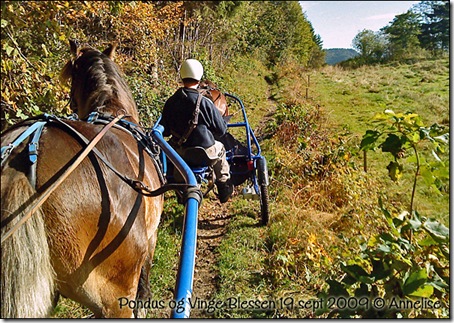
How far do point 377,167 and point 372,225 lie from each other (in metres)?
3.68

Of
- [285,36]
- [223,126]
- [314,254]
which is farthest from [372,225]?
[285,36]

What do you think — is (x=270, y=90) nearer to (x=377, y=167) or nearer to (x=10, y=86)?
(x=377, y=167)

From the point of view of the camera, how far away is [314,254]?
405cm

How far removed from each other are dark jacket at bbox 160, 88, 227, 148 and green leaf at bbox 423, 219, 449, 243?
2.30 meters

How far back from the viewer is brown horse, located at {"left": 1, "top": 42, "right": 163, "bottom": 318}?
1611mm

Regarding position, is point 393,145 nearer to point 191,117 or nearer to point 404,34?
point 191,117

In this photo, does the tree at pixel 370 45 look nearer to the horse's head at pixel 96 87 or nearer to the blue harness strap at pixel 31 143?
the horse's head at pixel 96 87

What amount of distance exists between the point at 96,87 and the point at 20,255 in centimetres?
209

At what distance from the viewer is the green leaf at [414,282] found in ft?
6.74

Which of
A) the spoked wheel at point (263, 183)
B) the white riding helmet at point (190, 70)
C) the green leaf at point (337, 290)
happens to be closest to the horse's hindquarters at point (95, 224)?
the green leaf at point (337, 290)

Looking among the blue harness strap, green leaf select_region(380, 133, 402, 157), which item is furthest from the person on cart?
the blue harness strap

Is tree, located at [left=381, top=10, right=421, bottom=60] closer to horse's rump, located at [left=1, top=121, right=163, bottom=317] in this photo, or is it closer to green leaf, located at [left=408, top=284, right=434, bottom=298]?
green leaf, located at [left=408, top=284, right=434, bottom=298]

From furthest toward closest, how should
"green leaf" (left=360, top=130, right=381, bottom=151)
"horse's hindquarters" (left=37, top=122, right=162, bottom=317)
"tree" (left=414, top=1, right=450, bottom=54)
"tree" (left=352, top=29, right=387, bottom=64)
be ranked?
1. "tree" (left=352, top=29, right=387, bottom=64)
2. "tree" (left=414, top=1, right=450, bottom=54)
3. "green leaf" (left=360, top=130, right=381, bottom=151)
4. "horse's hindquarters" (left=37, top=122, right=162, bottom=317)

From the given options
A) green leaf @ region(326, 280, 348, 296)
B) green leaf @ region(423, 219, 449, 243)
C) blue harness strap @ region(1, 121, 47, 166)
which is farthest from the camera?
green leaf @ region(326, 280, 348, 296)
